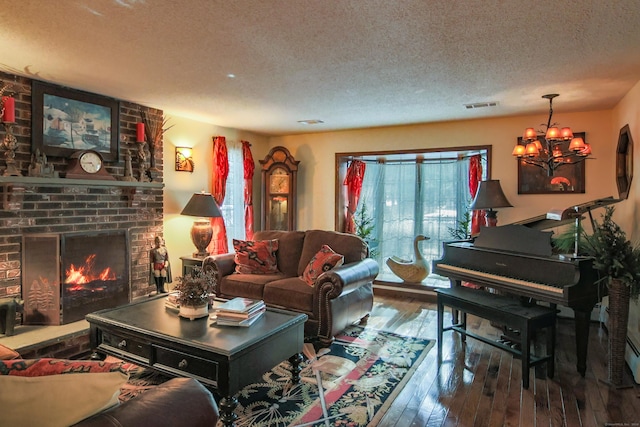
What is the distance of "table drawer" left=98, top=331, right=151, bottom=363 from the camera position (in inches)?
99.7

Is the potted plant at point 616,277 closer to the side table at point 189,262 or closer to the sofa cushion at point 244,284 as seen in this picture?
the sofa cushion at point 244,284

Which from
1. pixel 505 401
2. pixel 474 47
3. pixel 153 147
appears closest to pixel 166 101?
pixel 153 147

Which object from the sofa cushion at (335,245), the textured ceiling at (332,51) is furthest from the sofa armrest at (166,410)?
the sofa cushion at (335,245)

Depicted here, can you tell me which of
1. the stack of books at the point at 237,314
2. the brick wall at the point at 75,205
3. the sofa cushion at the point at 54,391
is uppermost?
the brick wall at the point at 75,205

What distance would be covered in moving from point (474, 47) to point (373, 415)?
98.3 inches

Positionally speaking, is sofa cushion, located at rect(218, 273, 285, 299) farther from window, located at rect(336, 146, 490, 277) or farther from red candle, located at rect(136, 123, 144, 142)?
window, located at rect(336, 146, 490, 277)

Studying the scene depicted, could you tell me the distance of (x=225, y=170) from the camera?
5.37m

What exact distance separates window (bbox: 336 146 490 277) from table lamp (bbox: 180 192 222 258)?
208 centimetres

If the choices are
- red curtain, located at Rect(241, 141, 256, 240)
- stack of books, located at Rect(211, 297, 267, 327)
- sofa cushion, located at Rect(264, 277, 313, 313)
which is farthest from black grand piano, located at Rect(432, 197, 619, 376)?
red curtain, located at Rect(241, 141, 256, 240)

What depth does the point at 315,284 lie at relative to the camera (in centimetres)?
358

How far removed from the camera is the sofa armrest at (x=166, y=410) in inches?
45.3

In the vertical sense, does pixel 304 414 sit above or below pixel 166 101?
below

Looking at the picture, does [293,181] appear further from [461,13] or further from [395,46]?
[461,13]

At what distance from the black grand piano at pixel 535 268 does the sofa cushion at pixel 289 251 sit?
5.37 feet
